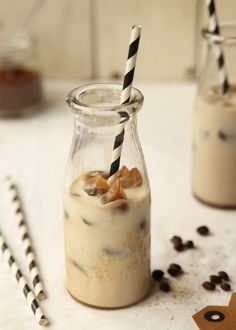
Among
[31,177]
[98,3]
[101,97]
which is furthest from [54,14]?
[101,97]

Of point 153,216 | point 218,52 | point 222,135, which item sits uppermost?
point 218,52

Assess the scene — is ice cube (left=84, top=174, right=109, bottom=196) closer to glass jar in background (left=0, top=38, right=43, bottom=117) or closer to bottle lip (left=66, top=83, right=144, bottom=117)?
bottle lip (left=66, top=83, right=144, bottom=117)

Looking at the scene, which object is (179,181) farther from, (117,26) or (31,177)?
(117,26)

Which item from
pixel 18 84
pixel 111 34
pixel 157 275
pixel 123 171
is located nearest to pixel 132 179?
pixel 123 171

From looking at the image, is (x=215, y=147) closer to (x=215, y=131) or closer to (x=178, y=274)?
(x=215, y=131)

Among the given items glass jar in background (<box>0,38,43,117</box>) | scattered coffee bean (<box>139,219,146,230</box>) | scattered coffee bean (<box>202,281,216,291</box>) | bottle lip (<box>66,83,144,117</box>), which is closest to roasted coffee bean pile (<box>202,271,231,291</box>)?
scattered coffee bean (<box>202,281,216,291</box>)

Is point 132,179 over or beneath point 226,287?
over
